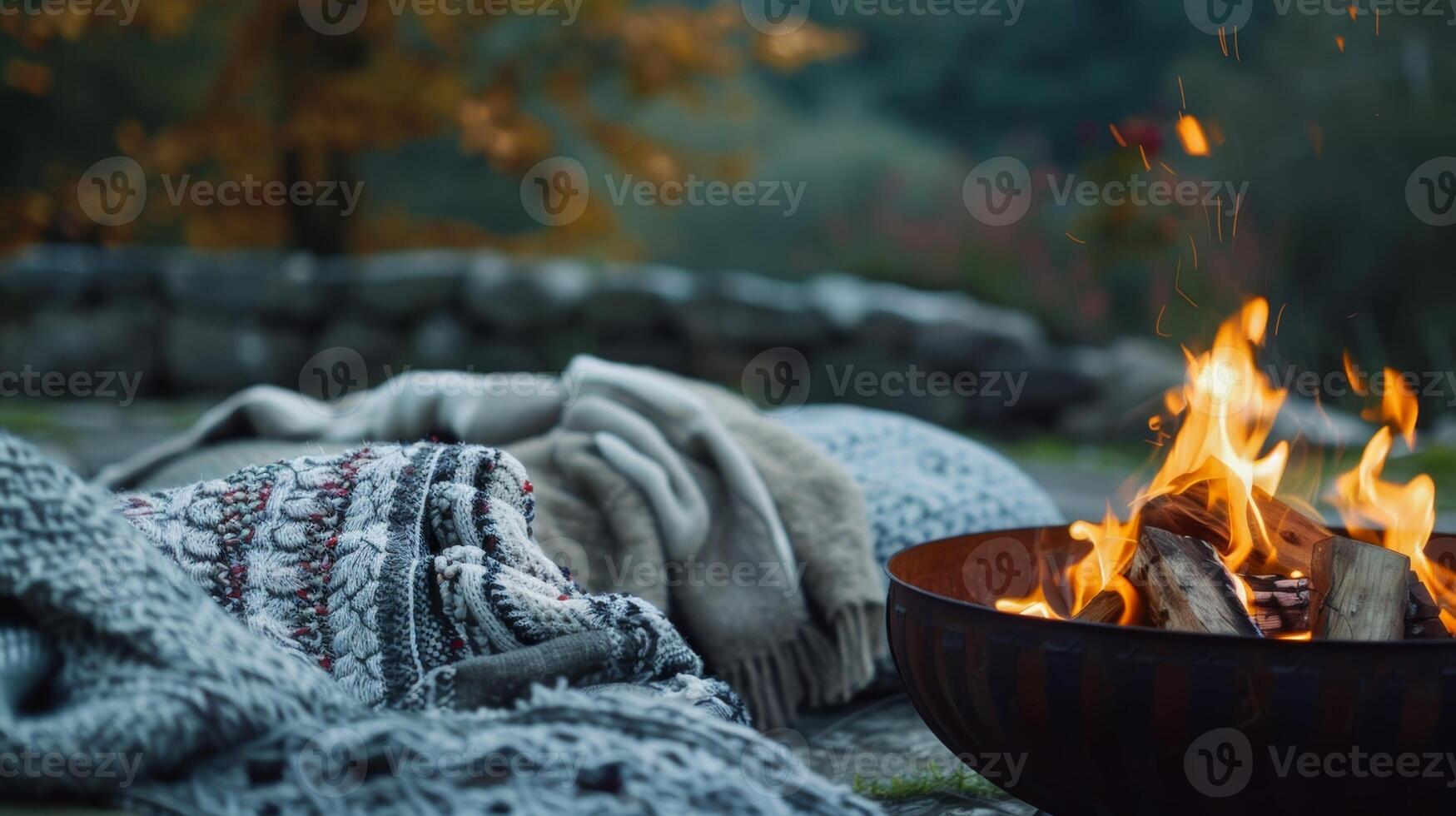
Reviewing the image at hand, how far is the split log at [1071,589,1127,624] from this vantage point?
168 cm

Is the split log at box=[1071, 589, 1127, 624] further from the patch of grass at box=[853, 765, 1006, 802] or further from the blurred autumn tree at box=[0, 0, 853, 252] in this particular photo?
the blurred autumn tree at box=[0, 0, 853, 252]

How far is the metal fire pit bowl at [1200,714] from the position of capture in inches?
52.7

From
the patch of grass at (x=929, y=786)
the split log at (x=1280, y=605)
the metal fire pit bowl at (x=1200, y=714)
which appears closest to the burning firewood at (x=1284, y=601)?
the split log at (x=1280, y=605)

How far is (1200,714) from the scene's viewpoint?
1375 mm

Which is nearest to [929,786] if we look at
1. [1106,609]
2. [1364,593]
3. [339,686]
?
[1106,609]

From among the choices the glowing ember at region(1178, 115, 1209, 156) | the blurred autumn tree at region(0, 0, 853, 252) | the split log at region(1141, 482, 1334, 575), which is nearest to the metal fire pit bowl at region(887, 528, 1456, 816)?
the split log at region(1141, 482, 1334, 575)

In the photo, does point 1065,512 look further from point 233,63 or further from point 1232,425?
point 233,63

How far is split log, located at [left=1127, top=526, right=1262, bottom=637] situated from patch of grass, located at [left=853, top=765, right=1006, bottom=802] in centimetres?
53

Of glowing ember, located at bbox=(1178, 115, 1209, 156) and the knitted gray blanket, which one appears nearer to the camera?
the knitted gray blanket

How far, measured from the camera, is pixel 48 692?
1.26 m

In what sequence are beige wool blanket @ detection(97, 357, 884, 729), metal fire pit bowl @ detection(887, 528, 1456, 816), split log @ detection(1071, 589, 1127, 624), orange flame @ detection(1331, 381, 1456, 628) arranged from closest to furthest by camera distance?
metal fire pit bowl @ detection(887, 528, 1456, 816) → split log @ detection(1071, 589, 1127, 624) → orange flame @ detection(1331, 381, 1456, 628) → beige wool blanket @ detection(97, 357, 884, 729)

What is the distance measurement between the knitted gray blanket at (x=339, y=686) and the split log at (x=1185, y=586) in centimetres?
53

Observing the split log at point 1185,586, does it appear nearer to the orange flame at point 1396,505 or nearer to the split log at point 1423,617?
the split log at point 1423,617

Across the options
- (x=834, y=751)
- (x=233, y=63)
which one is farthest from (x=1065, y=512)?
(x=233, y=63)
